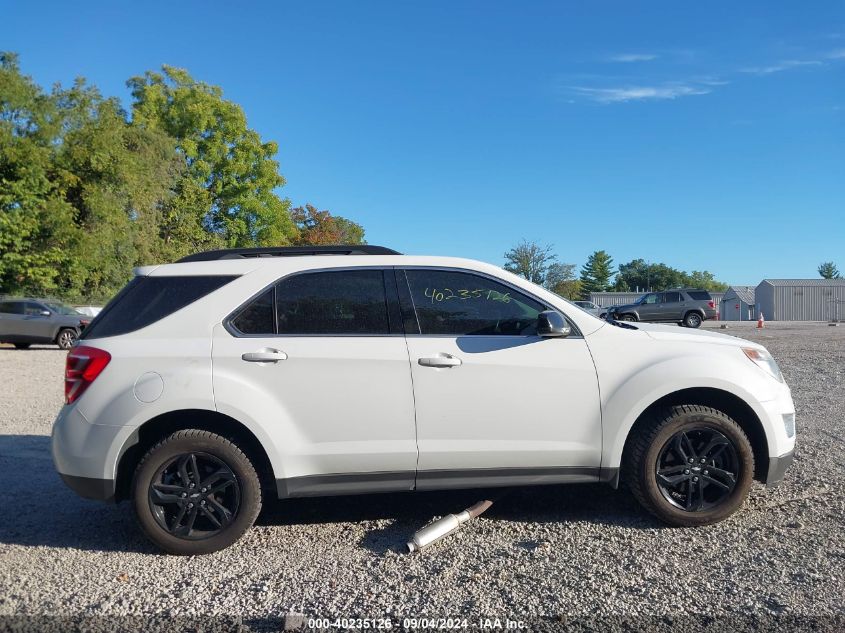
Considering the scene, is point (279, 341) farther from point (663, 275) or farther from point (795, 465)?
point (663, 275)

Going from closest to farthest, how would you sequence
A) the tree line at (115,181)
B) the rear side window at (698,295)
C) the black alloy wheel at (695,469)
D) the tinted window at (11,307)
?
1. the black alloy wheel at (695,469)
2. the tinted window at (11,307)
3. the tree line at (115,181)
4. the rear side window at (698,295)

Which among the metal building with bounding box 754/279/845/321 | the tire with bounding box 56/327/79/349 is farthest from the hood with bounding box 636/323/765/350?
the metal building with bounding box 754/279/845/321

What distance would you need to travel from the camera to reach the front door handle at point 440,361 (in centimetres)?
416

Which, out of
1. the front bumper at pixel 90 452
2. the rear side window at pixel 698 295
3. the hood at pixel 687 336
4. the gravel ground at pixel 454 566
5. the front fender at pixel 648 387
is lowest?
the gravel ground at pixel 454 566

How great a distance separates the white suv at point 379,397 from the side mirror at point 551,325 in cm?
1

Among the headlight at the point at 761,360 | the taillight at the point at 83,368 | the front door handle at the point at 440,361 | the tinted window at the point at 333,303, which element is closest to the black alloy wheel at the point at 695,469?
the headlight at the point at 761,360

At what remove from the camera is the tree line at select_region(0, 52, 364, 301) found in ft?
91.2

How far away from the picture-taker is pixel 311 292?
434 cm

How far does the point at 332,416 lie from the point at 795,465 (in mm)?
4135

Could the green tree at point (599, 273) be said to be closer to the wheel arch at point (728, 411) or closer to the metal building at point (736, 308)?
the metal building at point (736, 308)

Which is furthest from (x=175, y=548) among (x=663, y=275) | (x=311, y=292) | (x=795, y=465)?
(x=663, y=275)

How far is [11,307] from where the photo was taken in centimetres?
2075

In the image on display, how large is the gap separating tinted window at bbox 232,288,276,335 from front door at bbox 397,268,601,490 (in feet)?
2.81

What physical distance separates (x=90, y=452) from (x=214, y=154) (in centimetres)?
4363
